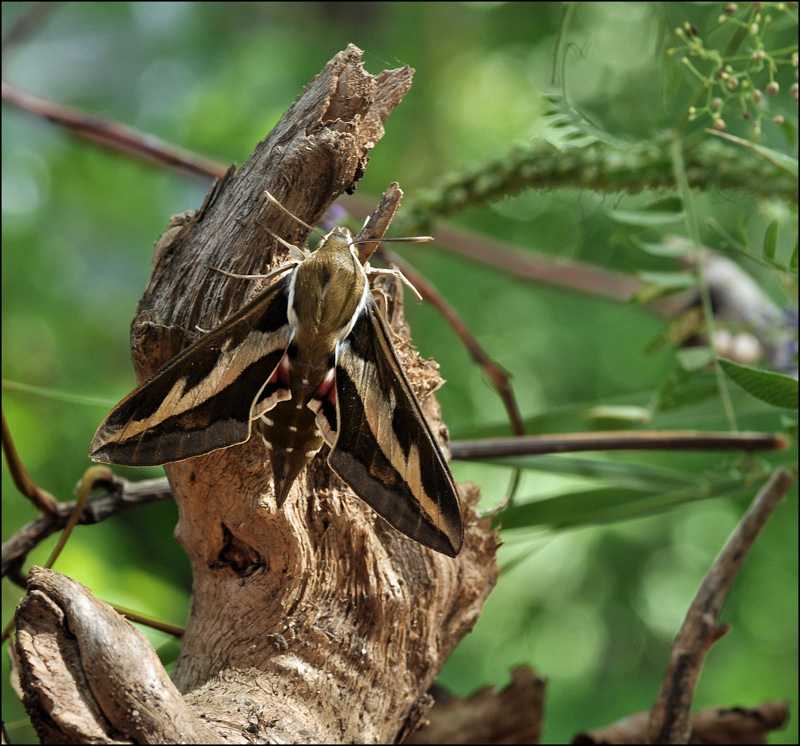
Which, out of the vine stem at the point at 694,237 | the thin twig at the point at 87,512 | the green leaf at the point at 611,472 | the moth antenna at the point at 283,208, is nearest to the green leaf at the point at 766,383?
the vine stem at the point at 694,237

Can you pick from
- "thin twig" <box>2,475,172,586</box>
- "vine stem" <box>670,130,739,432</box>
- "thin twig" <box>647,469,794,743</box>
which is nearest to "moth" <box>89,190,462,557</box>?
"thin twig" <box>2,475,172,586</box>

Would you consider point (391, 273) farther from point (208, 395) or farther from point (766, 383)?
point (766, 383)

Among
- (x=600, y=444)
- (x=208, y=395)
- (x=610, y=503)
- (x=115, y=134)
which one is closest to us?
(x=208, y=395)

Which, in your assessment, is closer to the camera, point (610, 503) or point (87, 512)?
point (87, 512)

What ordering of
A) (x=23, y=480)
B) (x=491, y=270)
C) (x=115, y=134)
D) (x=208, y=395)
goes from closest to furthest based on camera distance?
(x=208, y=395), (x=23, y=480), (x=115, y=134), (x=491, y=270)

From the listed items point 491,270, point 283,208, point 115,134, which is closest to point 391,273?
point 283,208

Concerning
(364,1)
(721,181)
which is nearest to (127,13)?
(364,1)

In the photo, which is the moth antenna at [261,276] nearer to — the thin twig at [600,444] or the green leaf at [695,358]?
the thin twig at [600,444]
